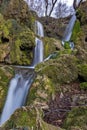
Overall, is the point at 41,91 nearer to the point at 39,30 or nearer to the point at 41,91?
the point at 41,91

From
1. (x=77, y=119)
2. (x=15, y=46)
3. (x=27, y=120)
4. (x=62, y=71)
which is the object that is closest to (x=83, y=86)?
(x=62, y=71)

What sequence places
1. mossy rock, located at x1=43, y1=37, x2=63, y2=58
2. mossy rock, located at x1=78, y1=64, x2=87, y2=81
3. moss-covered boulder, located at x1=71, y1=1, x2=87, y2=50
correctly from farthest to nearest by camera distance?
moss-covered boulder, located at x1=71, y1=1, x2=87, y2=50, mossy rock, located at x1=43, y1=37, x2=63, y2=58, mossy rock, located at x1=78, y1=64, x2=87, y2=81

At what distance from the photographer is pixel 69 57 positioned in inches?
367

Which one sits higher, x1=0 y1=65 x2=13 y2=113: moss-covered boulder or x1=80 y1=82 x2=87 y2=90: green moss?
x1=80 y1=82 x2=87 y2=90: green moss

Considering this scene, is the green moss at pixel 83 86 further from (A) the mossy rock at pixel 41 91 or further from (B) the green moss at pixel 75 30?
(B) the green moss at pixel 75 30

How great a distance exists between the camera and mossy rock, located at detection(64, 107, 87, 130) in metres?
5.16

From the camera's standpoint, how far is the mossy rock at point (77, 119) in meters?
5.16

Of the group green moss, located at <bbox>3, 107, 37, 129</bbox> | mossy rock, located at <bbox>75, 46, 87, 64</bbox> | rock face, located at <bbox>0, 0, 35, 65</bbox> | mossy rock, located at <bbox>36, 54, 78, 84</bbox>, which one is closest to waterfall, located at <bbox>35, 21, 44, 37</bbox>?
rock face, located at <bbox>0, 0, 35, 65</bbox>

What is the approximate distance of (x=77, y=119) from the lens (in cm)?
548

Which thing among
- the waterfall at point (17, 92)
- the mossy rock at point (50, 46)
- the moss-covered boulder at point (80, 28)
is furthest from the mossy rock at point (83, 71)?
the moss-covered boulder at point (80, 28)

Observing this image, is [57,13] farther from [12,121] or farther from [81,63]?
[12,121]

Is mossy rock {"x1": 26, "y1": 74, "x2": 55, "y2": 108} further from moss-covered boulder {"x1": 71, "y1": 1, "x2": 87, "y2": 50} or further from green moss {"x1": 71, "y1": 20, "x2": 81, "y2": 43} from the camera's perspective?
green moss {"x1": 71, "y1": 20, "x2": 81, "y2": 43}

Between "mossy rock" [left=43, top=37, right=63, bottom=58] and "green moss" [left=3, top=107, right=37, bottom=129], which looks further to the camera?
"mossy rock" [left=43, top=37, right=63, bottom=58]

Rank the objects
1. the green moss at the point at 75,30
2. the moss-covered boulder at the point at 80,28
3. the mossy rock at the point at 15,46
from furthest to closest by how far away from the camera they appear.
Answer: the green moss at the point at 75,30, the moss-covered boulder at the point at 80,28, the mossy rock at the point at 15,46
